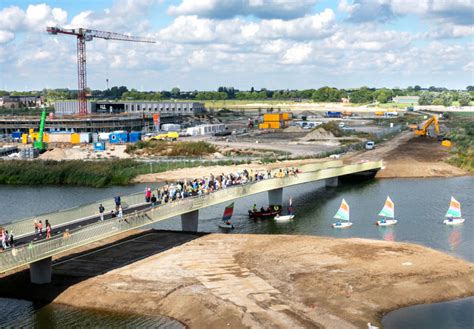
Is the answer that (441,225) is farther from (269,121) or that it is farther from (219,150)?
(269,121)

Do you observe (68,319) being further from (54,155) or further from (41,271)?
(54,155)

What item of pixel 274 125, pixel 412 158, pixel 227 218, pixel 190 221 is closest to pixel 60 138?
pixel 274 125

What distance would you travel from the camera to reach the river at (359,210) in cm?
4778

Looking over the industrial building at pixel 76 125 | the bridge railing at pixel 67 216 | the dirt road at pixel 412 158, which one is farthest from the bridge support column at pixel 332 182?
the industrial building at pixel 76 125

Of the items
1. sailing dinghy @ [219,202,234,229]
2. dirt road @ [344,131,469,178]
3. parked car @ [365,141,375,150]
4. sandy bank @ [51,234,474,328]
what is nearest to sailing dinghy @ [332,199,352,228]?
sailing dinghy @ [219,202,234,229]

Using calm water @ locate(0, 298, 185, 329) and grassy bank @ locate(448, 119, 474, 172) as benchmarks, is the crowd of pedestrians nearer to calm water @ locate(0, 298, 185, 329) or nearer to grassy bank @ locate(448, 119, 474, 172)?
calm water @ locate(0, 298, 185, 329)

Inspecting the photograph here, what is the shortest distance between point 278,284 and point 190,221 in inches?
604

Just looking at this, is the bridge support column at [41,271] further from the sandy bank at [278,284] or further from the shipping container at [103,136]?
the shipping container at [103,136]

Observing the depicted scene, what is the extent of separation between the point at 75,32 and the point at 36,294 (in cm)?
16103

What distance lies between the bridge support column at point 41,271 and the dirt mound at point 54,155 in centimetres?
7502

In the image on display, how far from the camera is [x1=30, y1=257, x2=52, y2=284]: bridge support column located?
37250mm

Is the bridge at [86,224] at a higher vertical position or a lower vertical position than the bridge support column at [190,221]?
higher

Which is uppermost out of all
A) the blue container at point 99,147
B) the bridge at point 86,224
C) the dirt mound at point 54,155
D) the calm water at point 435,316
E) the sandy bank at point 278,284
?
the bridge at point 86,224

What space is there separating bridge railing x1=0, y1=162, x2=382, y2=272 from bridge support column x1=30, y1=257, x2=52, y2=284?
2.01 meters
